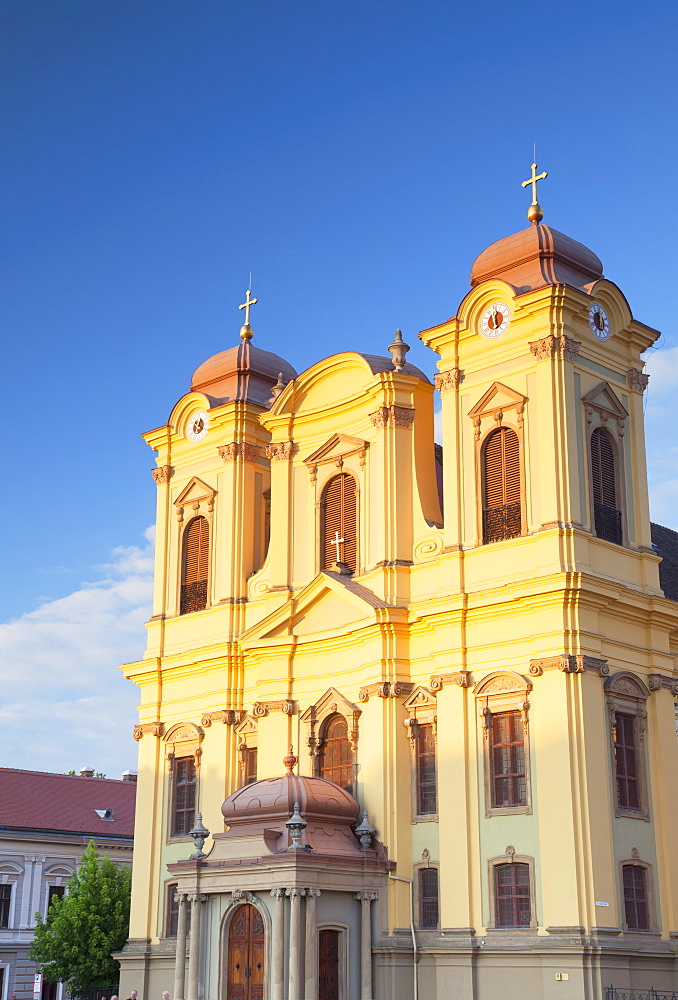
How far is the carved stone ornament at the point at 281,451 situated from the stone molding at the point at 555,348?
7.91m

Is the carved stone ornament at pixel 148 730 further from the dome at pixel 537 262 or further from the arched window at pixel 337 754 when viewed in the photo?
the dome at pixel 537 262

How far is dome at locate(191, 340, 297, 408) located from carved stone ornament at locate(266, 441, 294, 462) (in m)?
2.35

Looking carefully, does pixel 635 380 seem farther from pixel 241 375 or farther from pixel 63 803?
pixel 63 803

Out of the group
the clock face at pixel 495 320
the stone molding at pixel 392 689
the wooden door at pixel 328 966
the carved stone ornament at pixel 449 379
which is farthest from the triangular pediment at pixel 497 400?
the wooden door at pixel 328 966

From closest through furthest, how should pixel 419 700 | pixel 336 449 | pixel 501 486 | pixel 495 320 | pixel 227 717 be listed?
pixel 501 486 → pixel 419 700 → pixel 495 320 → pixel 336 449 → pixel 227 717

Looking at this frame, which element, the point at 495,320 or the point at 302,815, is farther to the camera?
the point at 495,320

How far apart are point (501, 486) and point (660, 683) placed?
18.0 feet

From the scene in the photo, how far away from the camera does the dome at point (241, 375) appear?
1436 inches

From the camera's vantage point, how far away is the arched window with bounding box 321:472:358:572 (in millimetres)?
32125

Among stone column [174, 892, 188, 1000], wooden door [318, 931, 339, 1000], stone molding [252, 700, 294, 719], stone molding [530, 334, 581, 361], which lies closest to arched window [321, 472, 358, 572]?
stone molding [252, 700, 294, 719]

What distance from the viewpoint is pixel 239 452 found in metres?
35.3

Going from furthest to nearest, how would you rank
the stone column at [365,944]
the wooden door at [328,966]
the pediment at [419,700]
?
1. the pediment at [419,700]
2. the stone column at [365,944]
3. the wooden door at [328,966]

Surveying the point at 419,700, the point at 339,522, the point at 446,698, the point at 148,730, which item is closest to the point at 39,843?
the point at 148,730

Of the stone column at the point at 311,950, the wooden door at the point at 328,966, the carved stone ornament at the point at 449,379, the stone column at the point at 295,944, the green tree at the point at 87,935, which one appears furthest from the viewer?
the green tree at the point at 87,935
